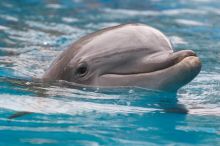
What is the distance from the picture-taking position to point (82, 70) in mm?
5320

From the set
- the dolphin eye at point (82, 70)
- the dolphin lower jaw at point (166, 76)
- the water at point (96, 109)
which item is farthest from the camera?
the dolphin eye at point (82, 70)

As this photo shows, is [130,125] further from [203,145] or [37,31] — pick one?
[37,31]

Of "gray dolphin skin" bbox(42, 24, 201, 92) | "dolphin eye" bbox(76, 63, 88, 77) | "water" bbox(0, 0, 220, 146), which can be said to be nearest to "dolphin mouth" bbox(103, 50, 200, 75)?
"gray dolphin skin" bbox(42, 24, 201, 92)

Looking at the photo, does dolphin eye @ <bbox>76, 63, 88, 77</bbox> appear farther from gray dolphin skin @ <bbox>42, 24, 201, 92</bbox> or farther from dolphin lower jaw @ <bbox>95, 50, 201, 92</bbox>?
dolphin lower jaw @ <bbox>95, 50, 201, 92</bbox>

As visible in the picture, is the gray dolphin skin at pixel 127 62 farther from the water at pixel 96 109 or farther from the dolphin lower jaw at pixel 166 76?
the water at pixel 96 109

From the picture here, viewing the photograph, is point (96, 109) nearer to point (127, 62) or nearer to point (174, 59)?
point (127, 62)

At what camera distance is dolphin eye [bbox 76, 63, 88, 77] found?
5285mm

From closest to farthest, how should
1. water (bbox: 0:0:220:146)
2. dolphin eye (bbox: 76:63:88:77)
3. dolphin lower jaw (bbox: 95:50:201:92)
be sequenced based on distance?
water (bbox: 0:0:220:146)
dolphin lower jaw (bbox: 95:50:201:92)
dolphin eye (bbox: 76:63:88:77)

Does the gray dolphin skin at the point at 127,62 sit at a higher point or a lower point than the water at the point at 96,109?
higher

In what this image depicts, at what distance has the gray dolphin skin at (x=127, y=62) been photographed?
4.74m

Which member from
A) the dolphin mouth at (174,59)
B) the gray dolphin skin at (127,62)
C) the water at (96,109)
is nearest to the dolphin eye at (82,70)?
the gray dolphin skin at (127,62)

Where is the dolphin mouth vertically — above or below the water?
above

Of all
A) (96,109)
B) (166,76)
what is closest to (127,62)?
(166,76)

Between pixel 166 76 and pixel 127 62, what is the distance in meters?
0.46
